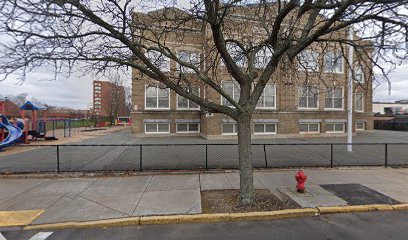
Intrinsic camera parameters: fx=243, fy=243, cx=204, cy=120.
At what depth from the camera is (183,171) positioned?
29.2 ft

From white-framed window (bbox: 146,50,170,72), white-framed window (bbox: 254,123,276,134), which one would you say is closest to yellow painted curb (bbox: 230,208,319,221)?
white-framed window (bbox: 146,50,170,72)

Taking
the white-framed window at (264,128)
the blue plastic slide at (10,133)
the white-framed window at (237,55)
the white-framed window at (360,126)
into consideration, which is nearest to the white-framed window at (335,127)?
the white-framed window at (360,126)

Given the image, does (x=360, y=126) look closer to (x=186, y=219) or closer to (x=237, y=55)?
(x=237, y=55)

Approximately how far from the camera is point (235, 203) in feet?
19.6

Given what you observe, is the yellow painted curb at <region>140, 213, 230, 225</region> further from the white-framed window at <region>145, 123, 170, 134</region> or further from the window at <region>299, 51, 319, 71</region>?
the white-framed window at <region>145, 123, 170, 134</region>

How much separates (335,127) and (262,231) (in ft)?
76.8

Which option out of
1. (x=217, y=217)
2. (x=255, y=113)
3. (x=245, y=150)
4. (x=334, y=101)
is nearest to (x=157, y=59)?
(x=245, y=150)

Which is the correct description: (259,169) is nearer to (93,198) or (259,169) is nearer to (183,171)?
(183,171)

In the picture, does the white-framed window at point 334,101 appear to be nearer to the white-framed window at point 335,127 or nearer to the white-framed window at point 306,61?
the white-framed window at point 335,127

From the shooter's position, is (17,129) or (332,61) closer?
(332,61)

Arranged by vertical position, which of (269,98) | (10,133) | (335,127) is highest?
(269,98)

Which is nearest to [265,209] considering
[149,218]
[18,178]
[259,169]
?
[149,218]

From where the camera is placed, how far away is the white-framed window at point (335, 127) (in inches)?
960

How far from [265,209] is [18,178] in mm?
8234
